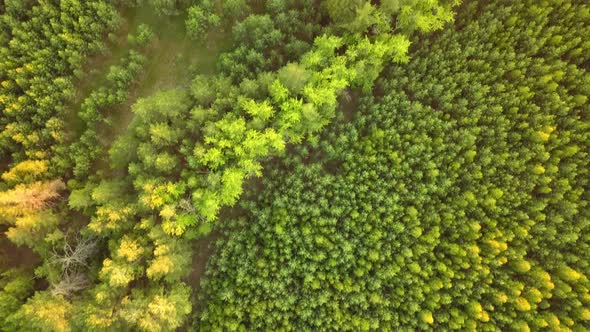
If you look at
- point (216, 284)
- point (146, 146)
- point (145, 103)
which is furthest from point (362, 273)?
point (145, 103)

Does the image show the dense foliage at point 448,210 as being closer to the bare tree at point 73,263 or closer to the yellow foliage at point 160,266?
the yellow foliage at point 160,266

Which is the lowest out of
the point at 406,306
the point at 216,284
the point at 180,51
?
the point at 406,306

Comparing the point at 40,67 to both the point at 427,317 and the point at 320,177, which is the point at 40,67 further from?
the point at 427,317

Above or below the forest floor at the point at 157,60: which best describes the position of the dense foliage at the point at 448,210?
below

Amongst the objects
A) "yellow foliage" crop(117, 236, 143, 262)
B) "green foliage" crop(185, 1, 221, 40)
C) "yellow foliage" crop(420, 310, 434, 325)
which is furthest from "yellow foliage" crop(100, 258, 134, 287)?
"yellow foliage" crop(420, 310, 434, 325)

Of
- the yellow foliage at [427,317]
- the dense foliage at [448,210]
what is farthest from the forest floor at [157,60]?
the yellow foliage at [427,317]

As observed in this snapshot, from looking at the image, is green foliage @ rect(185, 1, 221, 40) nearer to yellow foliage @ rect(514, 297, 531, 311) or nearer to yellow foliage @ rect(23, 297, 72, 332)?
yellow foliage @ rect(23, 297, 72, 332)

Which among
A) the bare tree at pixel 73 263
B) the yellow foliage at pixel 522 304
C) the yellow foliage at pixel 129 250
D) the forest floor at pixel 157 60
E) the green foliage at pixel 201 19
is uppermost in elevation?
the green foliage at pixel 201 19

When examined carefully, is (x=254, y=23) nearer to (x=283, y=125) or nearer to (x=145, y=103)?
(x=283, y=125)

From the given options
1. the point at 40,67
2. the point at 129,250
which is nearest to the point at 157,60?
the point at 40,67
